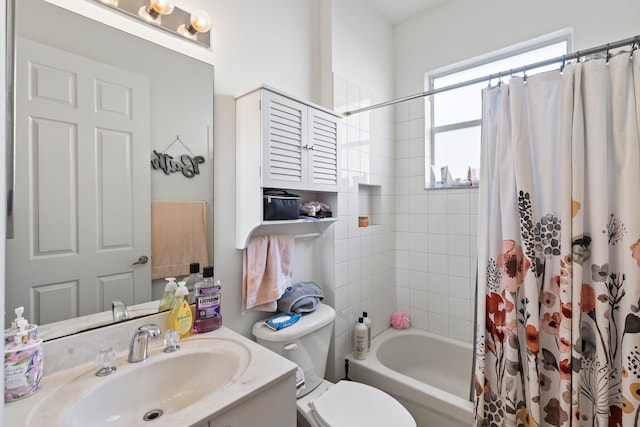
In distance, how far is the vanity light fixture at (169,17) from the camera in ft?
3.77

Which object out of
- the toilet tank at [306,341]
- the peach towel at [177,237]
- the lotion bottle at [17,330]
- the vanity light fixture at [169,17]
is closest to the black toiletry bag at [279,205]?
the peach towel at [177,237]

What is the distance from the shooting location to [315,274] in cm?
198

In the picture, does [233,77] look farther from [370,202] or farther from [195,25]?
[370,202]

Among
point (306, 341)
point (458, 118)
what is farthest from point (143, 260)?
point (458, 118)

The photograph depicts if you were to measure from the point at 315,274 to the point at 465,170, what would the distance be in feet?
4.65

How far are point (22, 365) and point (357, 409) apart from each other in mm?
1230

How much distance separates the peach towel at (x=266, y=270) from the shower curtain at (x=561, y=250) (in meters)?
0.97

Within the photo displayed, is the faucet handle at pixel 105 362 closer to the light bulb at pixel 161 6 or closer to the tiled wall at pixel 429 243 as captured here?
the light bulb at pixel 161 6

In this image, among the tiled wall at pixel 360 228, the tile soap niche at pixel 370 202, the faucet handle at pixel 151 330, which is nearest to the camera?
the faucet handle at pixel 151 330

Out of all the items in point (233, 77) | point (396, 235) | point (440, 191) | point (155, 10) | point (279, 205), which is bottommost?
point (396, 235)

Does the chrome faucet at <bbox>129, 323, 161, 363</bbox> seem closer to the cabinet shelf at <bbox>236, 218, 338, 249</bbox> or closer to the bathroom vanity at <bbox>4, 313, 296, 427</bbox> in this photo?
the bathroom vanity at <bbox>4, 313, 296, 427</bbox>

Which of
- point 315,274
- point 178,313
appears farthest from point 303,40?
point 178,313

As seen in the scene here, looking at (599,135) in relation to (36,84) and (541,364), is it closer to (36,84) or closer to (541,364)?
(541,364)

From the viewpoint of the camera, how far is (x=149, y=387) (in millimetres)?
1014
